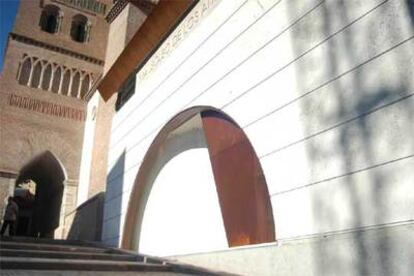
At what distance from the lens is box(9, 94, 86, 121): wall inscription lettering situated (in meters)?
16.4

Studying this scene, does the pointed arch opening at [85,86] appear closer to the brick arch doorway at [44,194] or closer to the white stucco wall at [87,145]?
the white stucco wall at [87,145]

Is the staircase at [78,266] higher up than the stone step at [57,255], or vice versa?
the stone step at [57,255]

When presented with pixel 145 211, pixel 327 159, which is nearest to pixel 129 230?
pixel 145 211

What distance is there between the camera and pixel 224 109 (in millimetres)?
5258

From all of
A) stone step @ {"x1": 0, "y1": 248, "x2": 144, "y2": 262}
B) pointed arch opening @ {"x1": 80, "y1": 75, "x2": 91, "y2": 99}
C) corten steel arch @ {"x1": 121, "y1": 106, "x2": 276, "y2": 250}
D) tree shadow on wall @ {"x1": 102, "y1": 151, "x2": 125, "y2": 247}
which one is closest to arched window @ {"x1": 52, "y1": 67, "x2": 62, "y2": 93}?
pointed arch opening @ {"x1": 80, "y1": 75, "x2": 91, "y2": 99}

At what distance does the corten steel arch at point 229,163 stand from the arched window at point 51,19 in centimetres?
1394

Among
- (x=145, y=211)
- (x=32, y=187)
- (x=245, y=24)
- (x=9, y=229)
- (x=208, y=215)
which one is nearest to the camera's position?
(x=245, y=24)

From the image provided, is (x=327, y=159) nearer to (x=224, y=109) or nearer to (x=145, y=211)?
(x=224, y=109)

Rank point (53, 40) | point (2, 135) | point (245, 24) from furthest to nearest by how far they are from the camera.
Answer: point (53, 40) < point (2, 135) < point (245, 24)

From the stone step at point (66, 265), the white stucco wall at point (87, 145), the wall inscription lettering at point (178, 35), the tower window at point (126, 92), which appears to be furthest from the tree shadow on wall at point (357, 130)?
the white stucco wall at point (87, 145)

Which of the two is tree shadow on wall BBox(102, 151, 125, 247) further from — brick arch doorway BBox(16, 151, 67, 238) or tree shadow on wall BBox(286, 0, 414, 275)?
brick arch doorway BBox(16, 151, 67, 238)

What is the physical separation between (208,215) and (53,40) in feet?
49.8

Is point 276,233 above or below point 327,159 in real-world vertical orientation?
below

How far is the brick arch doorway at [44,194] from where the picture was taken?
16.9 m
